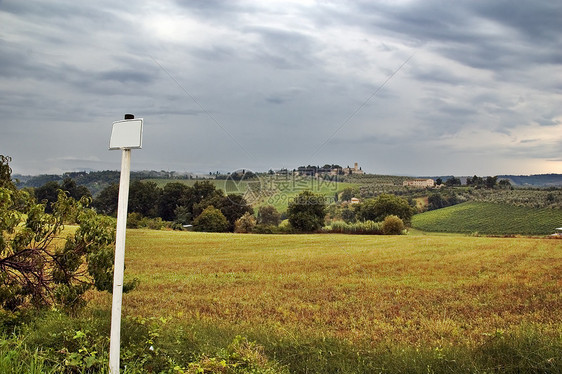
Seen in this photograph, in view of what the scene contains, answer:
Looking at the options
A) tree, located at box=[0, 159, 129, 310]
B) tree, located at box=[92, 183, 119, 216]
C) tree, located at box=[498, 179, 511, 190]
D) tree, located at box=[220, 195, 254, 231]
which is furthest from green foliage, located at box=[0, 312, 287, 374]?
tree, located at box=[220, 195, 254, 231]

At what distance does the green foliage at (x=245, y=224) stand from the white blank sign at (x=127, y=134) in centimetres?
3101

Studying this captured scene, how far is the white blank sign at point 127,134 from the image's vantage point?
4285 millimetres

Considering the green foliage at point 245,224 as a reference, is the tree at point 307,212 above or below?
above

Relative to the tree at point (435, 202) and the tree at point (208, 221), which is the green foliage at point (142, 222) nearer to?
the tree at point (208, 221)

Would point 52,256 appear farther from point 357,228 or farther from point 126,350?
point 357,228

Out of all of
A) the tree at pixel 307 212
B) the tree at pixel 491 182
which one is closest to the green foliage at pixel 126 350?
the tree at pixel 307 212

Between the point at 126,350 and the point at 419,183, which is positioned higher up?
the point at 419,183

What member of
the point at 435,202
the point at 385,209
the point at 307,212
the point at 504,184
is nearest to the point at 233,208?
the point at 307,212

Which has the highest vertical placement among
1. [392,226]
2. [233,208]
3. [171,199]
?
[171,199]

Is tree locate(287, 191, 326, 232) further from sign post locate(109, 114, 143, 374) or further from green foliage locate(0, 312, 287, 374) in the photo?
sign post locate(109, 114, 143, 374)

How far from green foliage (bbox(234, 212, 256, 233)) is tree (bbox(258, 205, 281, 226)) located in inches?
30.5

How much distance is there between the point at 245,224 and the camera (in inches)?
1415

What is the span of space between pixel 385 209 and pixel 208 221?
652 inches

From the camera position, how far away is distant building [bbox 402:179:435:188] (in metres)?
37.7
